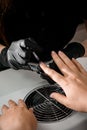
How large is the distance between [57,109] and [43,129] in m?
0.08

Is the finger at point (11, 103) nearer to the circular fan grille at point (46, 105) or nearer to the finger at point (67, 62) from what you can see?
the circular fan grille at point (46, 105)

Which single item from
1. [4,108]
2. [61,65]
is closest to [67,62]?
[61,65]

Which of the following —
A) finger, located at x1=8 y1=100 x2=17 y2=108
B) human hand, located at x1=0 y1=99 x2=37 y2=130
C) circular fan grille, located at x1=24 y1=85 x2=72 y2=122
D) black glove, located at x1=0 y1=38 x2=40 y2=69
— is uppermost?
black glove, located at x1=0 y1=38 x2=40 y2=69

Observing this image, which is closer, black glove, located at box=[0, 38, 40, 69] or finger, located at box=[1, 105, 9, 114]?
finger, located at box=[1, 105, 9, 114]

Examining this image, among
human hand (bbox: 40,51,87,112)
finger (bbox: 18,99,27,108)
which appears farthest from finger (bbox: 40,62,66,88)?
finger (bbox: 18,99,27,108)

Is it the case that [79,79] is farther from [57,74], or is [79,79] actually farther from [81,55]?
[81,55]

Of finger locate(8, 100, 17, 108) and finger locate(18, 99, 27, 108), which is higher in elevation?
finger locate(8, 100, 17, 108)

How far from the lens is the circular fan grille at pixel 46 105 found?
65 centimetres

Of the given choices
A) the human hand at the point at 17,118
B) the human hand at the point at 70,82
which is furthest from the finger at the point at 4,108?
the human hand at the point at 70,82

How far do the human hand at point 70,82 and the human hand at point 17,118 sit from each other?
0.10 meters

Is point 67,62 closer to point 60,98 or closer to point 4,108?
point 60,98

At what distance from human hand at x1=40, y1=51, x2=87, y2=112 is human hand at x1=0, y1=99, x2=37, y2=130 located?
101 mm

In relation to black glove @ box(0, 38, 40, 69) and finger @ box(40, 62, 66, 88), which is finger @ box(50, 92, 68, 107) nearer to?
finger @ box(40, 62, 66, 88)

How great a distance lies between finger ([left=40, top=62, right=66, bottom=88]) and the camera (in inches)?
27.7
